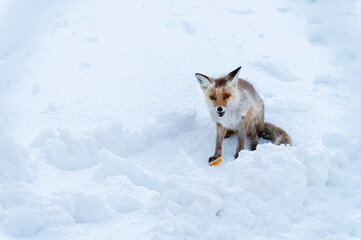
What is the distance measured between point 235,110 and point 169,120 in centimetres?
78

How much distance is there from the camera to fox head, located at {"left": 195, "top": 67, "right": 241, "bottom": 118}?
4109 millimetres

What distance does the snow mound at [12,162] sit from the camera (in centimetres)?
324

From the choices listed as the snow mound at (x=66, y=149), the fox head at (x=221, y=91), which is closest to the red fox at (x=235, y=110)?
the fox head at (x=221, y=91)

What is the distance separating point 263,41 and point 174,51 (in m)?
1.53

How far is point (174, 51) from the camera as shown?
20.4 feet

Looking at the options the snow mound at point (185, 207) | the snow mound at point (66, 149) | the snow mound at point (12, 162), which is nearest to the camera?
the snow mound at point (185, 207)

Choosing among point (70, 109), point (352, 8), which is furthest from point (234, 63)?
point (352, 8)

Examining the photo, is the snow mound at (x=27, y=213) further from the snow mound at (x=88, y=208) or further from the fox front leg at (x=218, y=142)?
the fox front leg at (x=218, y=142)

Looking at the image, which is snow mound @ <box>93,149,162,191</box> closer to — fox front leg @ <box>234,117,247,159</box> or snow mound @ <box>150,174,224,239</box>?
snow mound @ <box>150,174,224,239</box>

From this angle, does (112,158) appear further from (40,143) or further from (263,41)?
(263,41)

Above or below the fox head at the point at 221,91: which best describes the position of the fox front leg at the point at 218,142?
below

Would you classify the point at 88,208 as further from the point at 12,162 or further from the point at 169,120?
the point at 169,120

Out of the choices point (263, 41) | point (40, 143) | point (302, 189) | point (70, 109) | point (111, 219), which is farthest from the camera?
point (263, 41)

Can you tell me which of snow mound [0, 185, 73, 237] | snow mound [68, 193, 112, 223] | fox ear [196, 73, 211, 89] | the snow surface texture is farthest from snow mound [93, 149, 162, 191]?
fox ear [196, 73, 211, 89]
